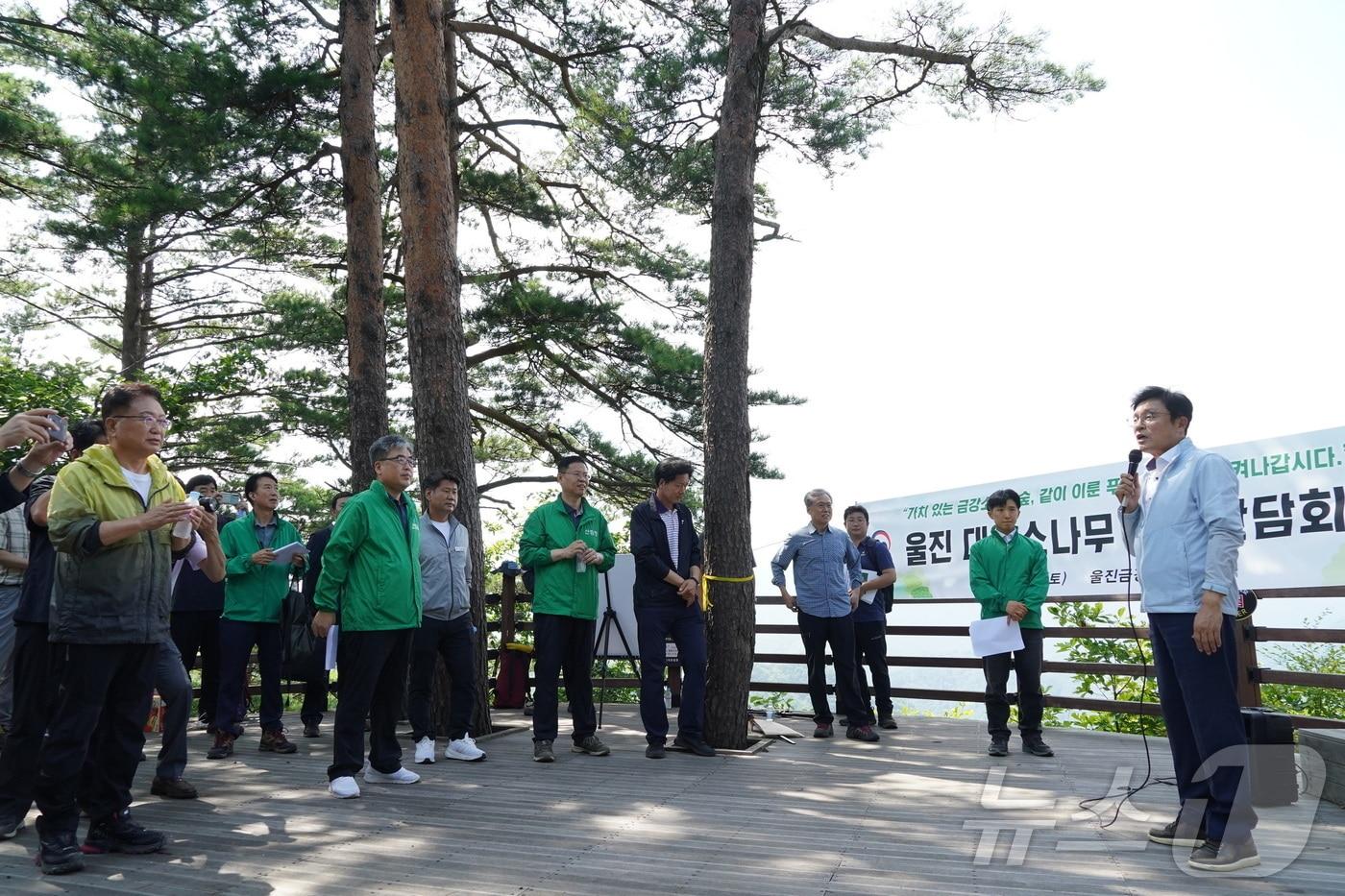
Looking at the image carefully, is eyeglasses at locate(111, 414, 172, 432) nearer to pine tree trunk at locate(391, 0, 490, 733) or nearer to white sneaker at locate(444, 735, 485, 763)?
white sneaker at locate(444, 735, 485, 763)

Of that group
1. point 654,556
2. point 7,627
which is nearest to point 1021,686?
point 654,556

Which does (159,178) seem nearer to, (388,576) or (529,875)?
(388,576)

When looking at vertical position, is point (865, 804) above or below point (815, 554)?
below

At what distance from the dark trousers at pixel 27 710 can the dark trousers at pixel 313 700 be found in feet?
10.8

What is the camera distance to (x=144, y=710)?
12.2 feet

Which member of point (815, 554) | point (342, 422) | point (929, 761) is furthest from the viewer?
point (342, 422)

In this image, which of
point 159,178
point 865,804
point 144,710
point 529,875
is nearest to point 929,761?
point 865,804

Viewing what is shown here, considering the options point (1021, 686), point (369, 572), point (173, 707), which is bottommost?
point (1021, 686)

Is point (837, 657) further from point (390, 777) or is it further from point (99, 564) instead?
point (99, 564)

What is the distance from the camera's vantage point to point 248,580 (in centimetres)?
616

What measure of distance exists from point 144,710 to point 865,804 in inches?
119

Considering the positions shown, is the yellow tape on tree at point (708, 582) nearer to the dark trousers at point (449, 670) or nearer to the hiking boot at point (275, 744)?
the dark trousers at point (449, 670)

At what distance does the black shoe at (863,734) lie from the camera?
675 centimetres

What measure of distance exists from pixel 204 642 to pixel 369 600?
2506 mm
